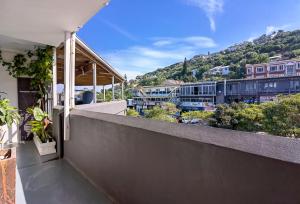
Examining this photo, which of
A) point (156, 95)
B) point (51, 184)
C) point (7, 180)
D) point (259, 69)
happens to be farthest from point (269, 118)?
point (156, 95)

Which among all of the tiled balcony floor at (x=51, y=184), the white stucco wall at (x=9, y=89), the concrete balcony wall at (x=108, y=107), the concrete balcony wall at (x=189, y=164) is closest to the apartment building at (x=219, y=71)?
the concrete balcony wall at (x=108, y=107)

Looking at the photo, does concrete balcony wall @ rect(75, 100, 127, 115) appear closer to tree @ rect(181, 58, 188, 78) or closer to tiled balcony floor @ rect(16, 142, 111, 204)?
tiled balcony floor @ rect(16, 142, 111, 204)

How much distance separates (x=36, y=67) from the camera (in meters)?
5.38

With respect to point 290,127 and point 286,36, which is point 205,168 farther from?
point 286,36

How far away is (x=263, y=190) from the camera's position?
1.07m

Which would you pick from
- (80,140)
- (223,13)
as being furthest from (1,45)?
(223,13)

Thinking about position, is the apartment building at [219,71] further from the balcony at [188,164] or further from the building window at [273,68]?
the balcony at [188,164]

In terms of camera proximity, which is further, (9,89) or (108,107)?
(108,107)

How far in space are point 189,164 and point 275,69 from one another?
3.01 metres

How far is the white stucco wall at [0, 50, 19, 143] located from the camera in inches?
222

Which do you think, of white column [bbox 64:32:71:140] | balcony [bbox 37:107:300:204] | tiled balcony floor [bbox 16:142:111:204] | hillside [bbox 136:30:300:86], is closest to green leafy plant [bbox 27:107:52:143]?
tiled balcony floor [bbox 16:142:111:204]

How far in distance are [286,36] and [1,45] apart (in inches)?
243

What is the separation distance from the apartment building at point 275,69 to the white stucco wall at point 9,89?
575cm

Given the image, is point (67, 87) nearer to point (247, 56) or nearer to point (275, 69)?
point (275, 69)
